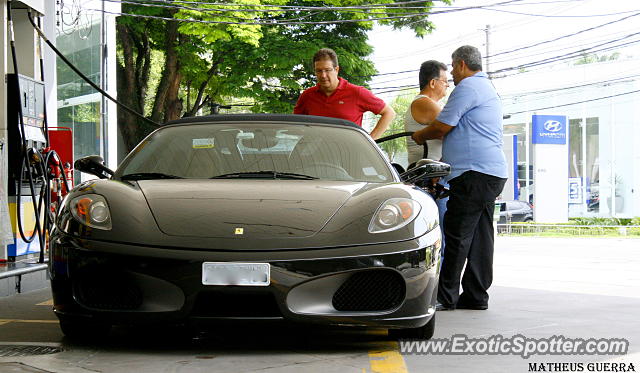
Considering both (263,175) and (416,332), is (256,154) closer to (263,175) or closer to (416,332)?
(263,175)

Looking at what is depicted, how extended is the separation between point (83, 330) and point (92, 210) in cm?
67

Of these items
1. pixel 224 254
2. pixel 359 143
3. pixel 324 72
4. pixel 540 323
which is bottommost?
pixel 540 323

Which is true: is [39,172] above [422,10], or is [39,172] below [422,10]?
below

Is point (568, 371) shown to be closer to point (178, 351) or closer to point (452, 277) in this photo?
point (178, 351)

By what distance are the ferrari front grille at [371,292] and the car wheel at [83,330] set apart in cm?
129

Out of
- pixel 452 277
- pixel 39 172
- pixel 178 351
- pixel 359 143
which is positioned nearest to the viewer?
pixel 178 351

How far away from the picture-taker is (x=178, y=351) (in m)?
4.55

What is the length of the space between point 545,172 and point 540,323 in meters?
27.0

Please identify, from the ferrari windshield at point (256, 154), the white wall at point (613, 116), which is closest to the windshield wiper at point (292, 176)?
the ferrari windshield at point (256, 154)

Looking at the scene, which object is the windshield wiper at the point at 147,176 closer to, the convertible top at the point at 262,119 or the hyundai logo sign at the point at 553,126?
the convertible top at the point at 262,119

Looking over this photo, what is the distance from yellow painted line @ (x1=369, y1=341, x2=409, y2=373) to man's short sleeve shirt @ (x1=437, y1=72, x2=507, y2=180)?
6.53 feet

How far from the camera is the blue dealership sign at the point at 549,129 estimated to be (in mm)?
31766

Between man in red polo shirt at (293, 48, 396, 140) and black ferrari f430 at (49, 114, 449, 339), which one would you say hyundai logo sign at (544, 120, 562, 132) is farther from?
black ferrari f430 at (49, 114, 449, 339)

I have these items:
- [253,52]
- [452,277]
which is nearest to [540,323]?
[452,277]
